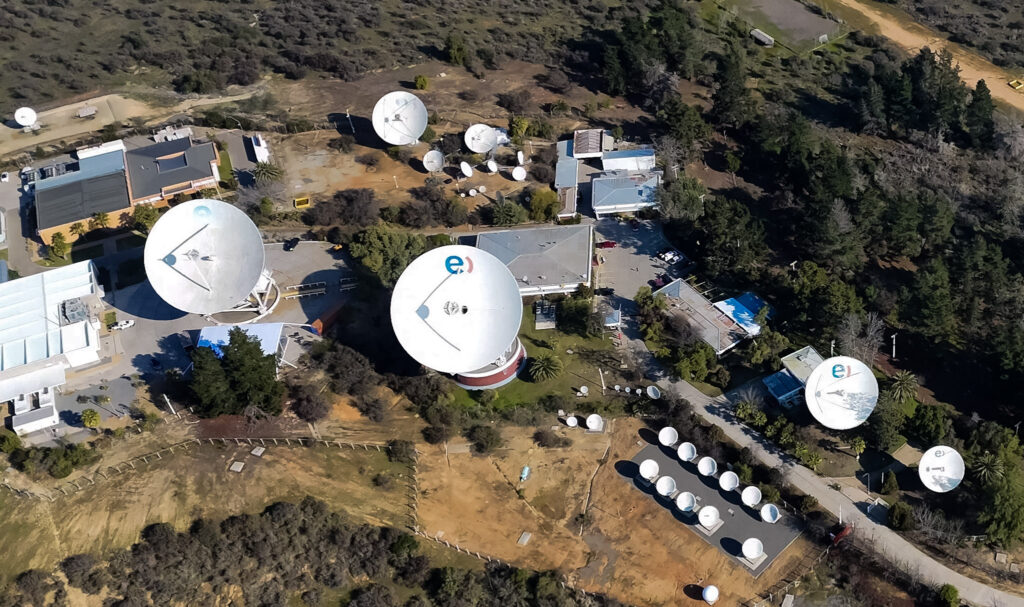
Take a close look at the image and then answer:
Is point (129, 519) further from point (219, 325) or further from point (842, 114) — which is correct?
point (842, 114)

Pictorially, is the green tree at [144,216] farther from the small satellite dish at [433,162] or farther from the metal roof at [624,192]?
the metal roof at [624,192]

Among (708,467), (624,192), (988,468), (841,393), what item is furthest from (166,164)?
(988,468)

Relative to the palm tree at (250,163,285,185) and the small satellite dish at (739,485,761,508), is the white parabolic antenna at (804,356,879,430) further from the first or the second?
the palm tree at (250,163,285,185)

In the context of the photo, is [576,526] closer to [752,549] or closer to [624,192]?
[752,549]

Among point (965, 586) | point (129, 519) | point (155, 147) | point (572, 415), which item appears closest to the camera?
point (965, 586)

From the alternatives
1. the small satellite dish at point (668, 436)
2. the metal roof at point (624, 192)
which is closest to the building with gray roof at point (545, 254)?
the metal roof at point (624, 192)

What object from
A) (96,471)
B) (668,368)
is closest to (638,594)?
(668,368)

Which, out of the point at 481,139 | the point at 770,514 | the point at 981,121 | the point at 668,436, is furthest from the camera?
the point at 481,139
